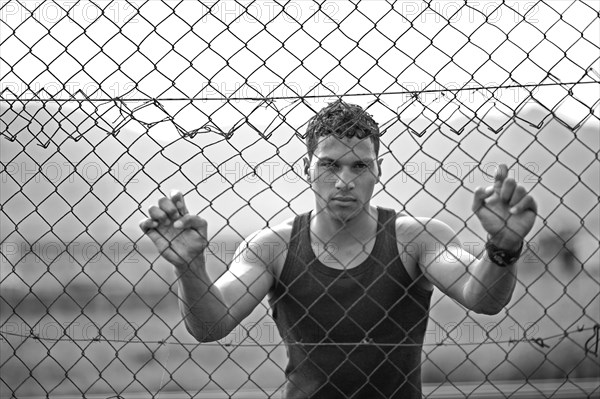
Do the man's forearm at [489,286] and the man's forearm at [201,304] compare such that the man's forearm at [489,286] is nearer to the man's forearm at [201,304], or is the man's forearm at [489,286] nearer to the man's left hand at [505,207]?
the man's left hand at [505,207]

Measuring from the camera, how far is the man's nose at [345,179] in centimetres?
256

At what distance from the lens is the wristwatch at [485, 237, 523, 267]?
2.25m

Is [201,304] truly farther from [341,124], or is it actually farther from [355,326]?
[341,124]

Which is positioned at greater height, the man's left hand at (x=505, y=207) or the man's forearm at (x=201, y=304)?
the man's left hand at (x=505, y=207)

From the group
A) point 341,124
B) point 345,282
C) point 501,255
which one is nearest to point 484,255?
point 501,255

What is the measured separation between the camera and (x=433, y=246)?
2.68m

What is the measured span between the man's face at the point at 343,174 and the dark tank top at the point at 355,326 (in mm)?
138

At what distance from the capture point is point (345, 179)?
2.58 m

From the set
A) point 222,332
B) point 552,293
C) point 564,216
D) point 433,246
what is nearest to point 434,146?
point 564,216

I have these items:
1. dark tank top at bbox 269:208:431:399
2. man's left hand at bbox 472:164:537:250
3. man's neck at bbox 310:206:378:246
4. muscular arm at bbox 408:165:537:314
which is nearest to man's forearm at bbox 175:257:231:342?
dark tank top at bbox 269:208:431:399

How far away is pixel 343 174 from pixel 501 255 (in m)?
0.60

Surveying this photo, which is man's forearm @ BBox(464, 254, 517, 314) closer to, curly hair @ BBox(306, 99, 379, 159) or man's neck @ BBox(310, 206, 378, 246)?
man's neck @ BBox(310, 206, 378, 246)

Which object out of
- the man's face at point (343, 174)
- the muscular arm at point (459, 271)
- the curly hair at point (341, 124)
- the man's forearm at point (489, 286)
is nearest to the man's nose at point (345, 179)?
the man's face at point (343, 174)

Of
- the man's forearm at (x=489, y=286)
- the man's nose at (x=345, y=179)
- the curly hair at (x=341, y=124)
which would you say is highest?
the curly hair at (x=341, y=124)
